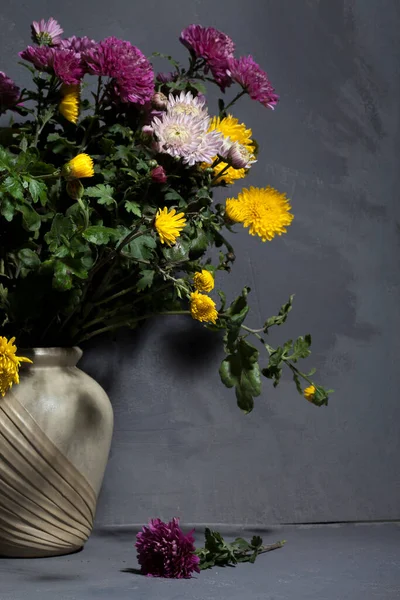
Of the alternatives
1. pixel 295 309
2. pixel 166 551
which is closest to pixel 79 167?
pixel 166 551

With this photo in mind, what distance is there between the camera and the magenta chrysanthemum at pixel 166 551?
1.02 meters

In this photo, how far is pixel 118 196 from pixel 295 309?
454mm

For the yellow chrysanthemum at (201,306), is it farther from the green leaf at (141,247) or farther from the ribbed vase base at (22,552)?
the ribbed vase base at (22,552)

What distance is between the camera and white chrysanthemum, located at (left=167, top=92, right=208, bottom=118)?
3.65ft

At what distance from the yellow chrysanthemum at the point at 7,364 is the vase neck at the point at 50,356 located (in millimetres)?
92

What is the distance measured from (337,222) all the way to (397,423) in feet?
1.29

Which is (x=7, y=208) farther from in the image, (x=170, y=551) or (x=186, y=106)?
(x=170, y=551)

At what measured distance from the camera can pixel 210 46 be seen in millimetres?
1151

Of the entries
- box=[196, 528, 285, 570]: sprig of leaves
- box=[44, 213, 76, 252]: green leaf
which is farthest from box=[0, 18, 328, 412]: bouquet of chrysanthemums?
box=[196, 528, 285, 570]: sprig of leaves

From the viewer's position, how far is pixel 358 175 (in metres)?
1.54

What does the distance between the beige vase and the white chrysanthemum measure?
1.19ft

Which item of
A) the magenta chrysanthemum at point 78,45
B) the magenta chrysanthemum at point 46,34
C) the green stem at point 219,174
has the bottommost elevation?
the green stem at point 219,174

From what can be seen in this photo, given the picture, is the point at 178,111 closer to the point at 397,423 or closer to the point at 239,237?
the point at 239,237

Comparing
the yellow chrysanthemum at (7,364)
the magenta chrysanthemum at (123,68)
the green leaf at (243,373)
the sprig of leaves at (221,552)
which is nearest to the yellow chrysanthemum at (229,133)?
the magenta chrysanthemum at (123,68)
